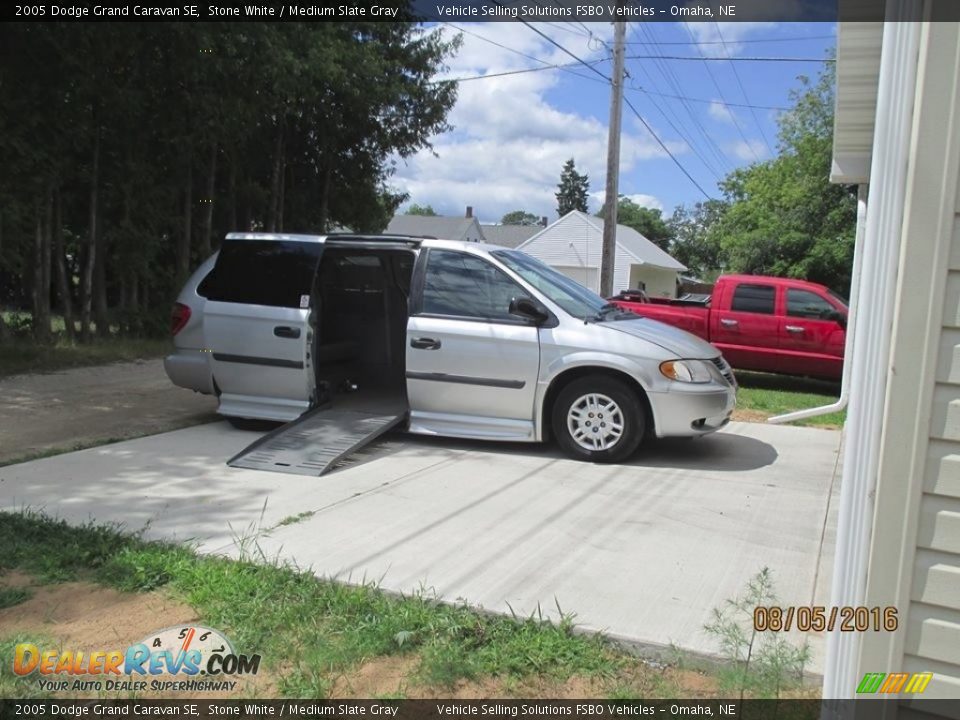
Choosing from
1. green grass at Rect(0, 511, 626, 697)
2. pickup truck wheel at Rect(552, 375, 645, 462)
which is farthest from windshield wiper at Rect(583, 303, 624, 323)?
green grass at Rect(0, 511, 626, 697)

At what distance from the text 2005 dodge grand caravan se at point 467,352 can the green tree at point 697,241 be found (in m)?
56.5

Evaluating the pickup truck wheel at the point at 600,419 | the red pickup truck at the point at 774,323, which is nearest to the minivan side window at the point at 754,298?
the red pickup truck at the point at 774,323

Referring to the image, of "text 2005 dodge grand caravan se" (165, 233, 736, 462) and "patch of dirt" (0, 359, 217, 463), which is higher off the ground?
"text 2005 dodge grand caravan se" (165, 233, 736, 462)

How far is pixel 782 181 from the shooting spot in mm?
27422

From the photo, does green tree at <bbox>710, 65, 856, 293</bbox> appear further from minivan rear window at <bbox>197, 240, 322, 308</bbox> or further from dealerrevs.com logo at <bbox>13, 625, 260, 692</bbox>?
dealerrevs.com logo at <bbox>13, 625, 260, 692</bbox>

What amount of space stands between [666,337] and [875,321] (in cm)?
403

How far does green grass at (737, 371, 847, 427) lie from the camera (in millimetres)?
9195

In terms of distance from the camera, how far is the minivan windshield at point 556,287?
6582mm

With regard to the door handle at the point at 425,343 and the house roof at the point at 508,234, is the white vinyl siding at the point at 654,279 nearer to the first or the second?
the house roof at the point at 508,234

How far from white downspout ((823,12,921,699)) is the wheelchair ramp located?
407 centimetres

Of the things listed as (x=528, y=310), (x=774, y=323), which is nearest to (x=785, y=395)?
(x=774, y=323)

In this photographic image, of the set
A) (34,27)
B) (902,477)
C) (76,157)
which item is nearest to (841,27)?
(902,477)

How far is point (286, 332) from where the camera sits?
6.92m
